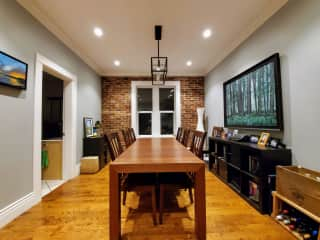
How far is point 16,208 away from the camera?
217 centimetres

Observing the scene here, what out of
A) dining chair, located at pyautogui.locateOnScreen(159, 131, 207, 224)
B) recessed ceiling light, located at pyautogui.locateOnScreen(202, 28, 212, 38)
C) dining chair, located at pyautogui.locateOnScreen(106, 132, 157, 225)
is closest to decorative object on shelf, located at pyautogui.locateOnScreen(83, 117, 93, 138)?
dining chair, located at pyautogui.locateOnScreen(106, 132, 157, 225)

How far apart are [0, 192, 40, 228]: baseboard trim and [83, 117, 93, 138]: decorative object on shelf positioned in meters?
2.05

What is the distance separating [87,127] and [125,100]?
5.54ft

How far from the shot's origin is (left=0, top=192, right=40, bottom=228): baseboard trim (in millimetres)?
1992

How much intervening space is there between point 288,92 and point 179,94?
12.3 feet

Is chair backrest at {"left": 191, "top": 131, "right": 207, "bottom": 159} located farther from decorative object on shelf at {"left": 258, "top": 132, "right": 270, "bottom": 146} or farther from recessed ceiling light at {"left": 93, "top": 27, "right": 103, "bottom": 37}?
recessed ceiling light at {"left": 93, "top": 27, "right": 103, "bottom": 37}

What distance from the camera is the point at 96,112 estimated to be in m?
5.34

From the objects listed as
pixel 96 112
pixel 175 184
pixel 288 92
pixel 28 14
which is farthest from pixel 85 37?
pixel 288 92

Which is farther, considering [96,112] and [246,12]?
[96,112]

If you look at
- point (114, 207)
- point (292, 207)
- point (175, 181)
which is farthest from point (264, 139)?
point (114, 207)

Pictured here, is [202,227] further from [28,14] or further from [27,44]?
[28,14]

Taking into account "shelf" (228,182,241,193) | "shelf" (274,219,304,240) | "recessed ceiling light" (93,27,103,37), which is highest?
"recessed ceiling light" (93,27,103,37)

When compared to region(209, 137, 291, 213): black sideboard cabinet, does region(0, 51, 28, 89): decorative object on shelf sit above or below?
above

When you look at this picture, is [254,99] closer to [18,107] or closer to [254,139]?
[254,139]
